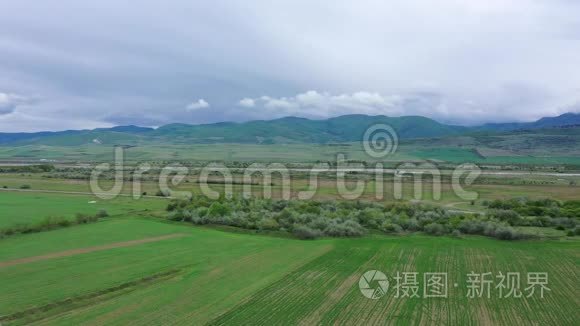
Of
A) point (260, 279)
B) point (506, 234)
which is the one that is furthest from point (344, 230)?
point (260, 279)

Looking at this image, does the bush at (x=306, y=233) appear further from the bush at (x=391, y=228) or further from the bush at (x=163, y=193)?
the bush at (x=163, y=193)

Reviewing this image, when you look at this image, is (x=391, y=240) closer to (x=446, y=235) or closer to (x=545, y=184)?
(x=446, y=235)

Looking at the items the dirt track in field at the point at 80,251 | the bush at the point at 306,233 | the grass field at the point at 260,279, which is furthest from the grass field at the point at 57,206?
the bush at the point at 306,233

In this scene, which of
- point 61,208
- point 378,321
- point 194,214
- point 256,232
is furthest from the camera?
point 61,208

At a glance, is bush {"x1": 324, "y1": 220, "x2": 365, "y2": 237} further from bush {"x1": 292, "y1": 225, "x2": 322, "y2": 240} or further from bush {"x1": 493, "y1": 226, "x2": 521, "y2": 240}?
bush {"x1": 493, "y1": 226, "x2": 521, "y2": 240}

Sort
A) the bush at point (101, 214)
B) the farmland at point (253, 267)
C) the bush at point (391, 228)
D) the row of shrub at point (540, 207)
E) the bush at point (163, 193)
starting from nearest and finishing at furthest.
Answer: the farmland at point (253, 267)
the bush at point (391, 228)
the bush at point (101, 214)
the row of shrub at point (540, 207)
the bush at point (163, 193)

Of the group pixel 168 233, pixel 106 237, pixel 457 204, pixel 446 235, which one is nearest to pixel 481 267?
pixel 446 235
